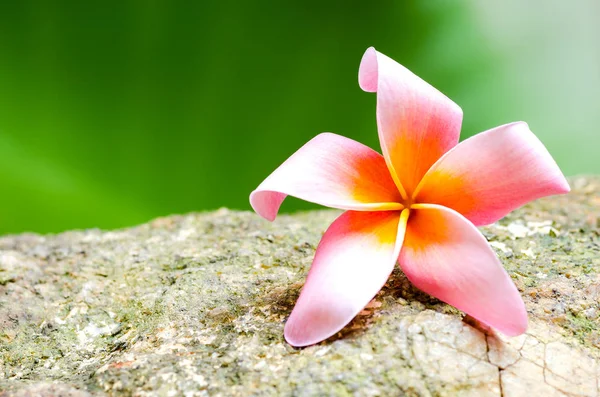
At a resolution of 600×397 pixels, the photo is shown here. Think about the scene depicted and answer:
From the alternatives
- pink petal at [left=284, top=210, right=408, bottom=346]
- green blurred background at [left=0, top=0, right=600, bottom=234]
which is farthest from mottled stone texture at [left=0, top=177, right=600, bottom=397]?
green blurred background at [left=0, top=0, right=600, bottom=234]

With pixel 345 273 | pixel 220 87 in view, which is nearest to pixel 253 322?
pixel 345 273

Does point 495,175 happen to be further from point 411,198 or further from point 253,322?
point 253,322

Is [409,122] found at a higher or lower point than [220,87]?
lower

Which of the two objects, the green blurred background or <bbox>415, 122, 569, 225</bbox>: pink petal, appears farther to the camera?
the green blurred background

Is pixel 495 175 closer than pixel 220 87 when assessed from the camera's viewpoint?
Yes

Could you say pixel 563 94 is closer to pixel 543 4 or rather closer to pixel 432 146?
pixel 543 4

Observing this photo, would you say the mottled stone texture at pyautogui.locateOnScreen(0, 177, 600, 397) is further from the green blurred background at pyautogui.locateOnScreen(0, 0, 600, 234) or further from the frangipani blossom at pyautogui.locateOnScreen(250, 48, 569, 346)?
the green blurred background at pyautogui.locateOnScreen(0, 0, 600, 234)
